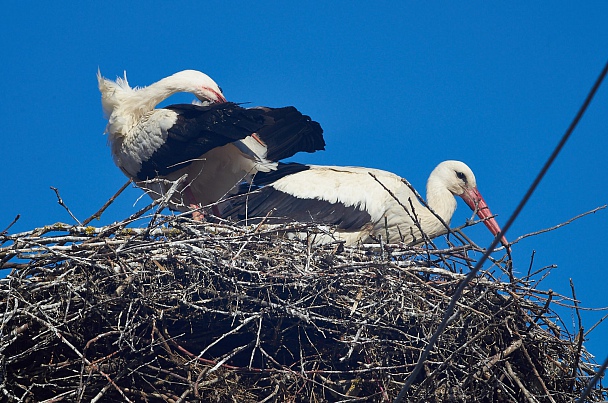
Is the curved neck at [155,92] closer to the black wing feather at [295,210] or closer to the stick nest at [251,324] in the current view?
the black wing feather at [295,210]

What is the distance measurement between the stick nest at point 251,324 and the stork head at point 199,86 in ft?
6.07

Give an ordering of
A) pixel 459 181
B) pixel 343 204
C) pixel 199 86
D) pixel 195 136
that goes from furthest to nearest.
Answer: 1. pixel 459 181
2. pixel 199 86
3. pixel 343 204
4. pixel 195 136

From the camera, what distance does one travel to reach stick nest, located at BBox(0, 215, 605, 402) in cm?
391

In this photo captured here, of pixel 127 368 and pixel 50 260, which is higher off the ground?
pixel 50 260

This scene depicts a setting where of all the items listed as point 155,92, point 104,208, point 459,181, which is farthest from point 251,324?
point 459,181

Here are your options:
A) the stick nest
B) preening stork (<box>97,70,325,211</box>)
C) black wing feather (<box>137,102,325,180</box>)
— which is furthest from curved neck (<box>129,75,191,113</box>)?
the stick nest

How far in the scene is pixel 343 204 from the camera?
222 inches

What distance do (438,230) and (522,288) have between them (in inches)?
60.1

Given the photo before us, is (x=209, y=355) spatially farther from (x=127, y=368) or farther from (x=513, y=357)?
(x=513, y=357)

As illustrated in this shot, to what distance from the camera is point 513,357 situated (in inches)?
167

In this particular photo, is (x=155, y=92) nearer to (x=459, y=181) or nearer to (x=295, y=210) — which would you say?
(x=295, y=210)

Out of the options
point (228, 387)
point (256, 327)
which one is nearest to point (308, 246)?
point (256, 327)

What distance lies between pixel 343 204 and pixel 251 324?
1692mm

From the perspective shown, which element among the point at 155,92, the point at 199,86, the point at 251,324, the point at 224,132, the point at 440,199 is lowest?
the point at 251,324
